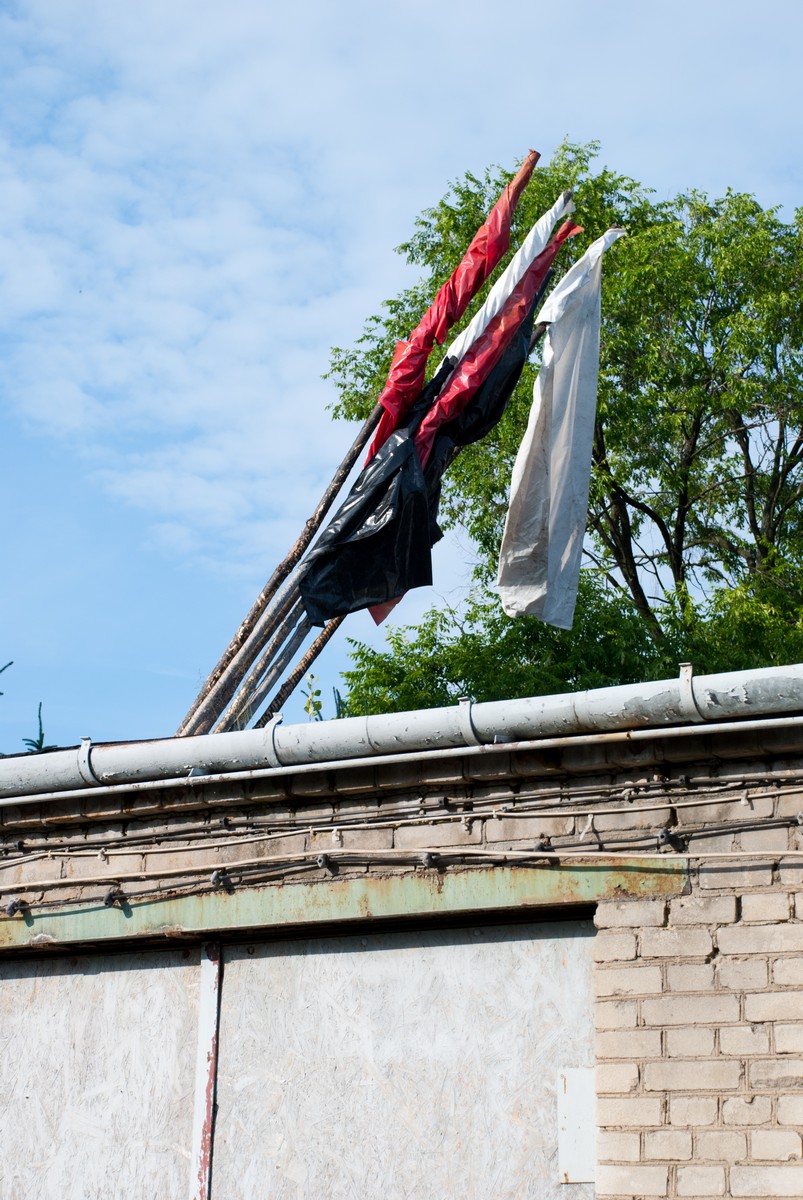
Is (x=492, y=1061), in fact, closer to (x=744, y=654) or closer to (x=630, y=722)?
(x=630, y=722)

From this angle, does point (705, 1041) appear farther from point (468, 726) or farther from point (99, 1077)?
point (99, 1077)

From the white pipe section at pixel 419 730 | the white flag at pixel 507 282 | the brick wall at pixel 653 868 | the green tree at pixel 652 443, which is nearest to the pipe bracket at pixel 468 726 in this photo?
the white pipe section at pixel 419 730

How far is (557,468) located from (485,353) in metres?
0.97

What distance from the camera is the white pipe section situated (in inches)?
214

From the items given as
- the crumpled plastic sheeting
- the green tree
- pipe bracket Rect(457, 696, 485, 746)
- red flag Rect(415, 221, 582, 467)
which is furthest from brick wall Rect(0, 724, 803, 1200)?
the green tree

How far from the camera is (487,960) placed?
6.07m

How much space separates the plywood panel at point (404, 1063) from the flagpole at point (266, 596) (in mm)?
2214

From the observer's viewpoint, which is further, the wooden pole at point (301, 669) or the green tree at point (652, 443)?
the green tree at point (652, 443)

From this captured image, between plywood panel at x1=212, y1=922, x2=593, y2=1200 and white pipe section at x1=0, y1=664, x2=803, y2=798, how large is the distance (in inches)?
33.3

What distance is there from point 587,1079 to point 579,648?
10097 millimetres

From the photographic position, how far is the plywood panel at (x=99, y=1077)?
6453 millimetres

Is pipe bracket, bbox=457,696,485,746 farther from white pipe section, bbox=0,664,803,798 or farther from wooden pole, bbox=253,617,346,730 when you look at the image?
wooden pole, bbox=253,617,346,730

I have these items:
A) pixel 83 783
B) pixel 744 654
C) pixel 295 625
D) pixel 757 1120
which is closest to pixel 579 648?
pixel 744 654

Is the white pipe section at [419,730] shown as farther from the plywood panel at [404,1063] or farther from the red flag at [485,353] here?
the red flag at [485,353]
